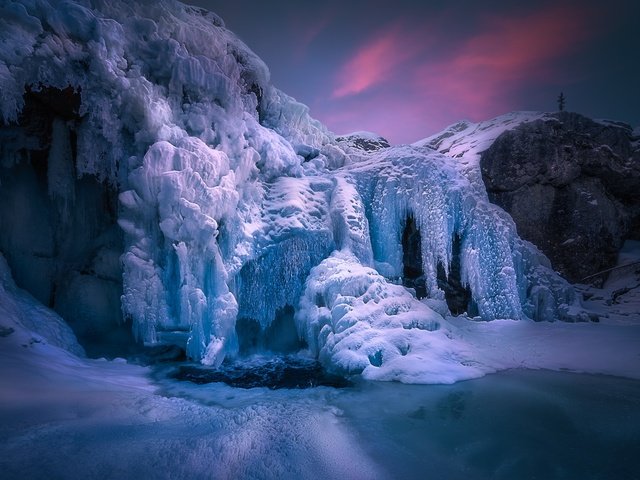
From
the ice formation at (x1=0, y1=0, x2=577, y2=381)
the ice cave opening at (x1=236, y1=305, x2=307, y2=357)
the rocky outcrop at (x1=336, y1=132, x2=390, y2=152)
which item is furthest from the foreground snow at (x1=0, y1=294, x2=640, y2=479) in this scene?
the rocky outcrop at (x1=336, y1=132, x2=390, y2=152)

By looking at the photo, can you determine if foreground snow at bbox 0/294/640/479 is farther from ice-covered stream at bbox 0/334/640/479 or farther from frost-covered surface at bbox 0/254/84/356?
frost-covered surface at bbox 0/254/84/356

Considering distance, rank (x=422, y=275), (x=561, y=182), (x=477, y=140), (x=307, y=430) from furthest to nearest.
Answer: (x=477, y=140) < (x=561, y=182) < (x=422, y=275) < (x=307, y=430)

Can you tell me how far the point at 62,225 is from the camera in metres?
8.90

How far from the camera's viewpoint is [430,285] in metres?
11.2

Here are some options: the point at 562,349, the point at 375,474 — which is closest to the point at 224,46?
the point at 375,474

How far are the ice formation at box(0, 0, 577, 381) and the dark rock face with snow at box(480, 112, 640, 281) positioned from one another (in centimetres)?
273

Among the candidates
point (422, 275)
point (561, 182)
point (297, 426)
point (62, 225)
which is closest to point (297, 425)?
point (297, 426)

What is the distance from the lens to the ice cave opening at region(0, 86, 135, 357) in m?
8.01

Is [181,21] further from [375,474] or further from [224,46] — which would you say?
[375,474]

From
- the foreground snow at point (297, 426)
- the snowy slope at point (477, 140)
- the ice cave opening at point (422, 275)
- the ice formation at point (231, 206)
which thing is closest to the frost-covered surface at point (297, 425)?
the foreground snow at point (297, 426)

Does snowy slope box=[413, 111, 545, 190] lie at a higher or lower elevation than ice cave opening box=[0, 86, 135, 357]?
higher

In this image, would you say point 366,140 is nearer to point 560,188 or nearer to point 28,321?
point 560,188

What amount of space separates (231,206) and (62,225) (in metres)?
4.61

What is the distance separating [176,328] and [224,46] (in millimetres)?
8180
